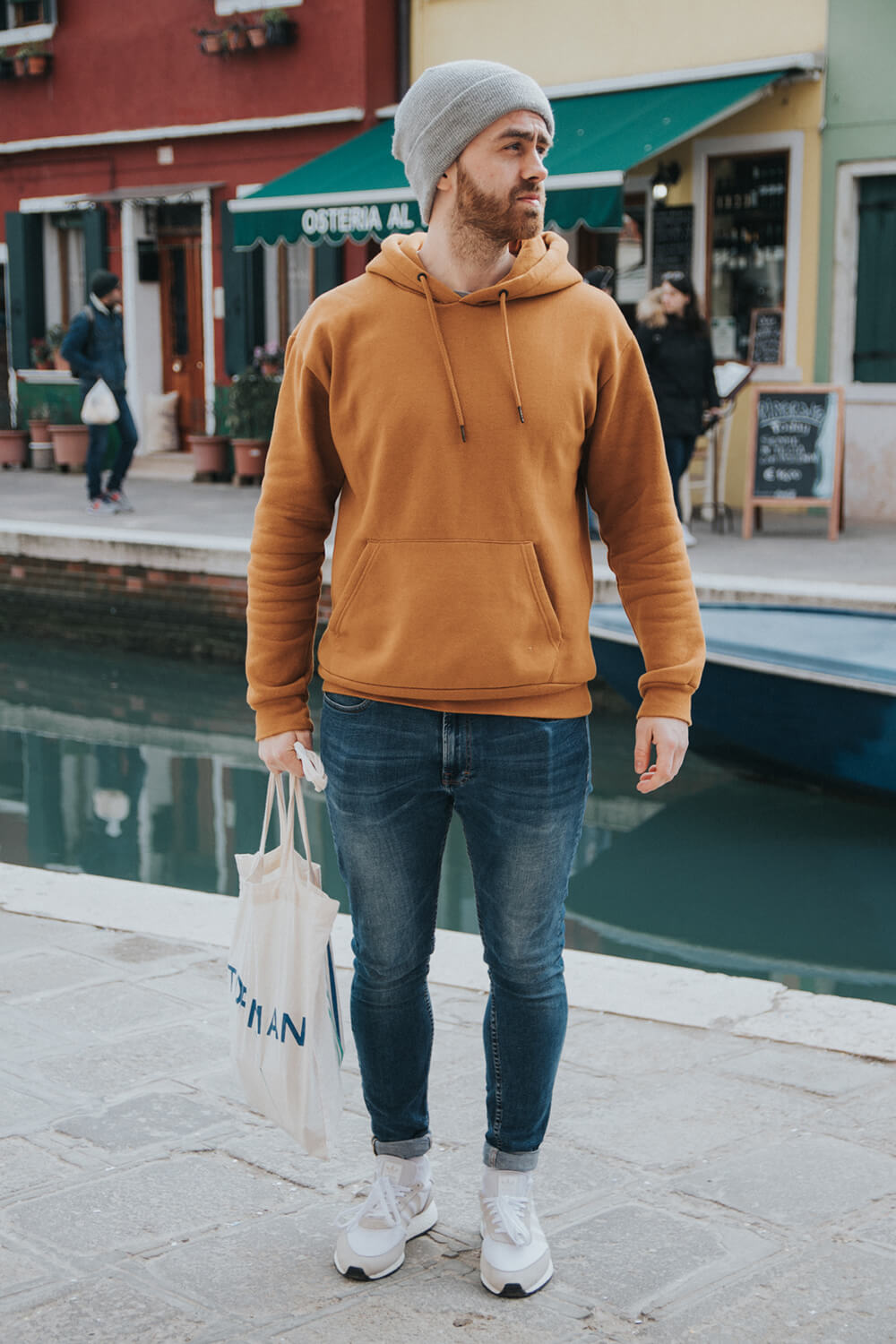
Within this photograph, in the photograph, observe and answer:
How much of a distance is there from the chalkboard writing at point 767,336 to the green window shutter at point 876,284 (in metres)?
0.55

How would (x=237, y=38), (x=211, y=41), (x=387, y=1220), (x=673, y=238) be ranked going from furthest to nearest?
(x=211, y=41)
(x=237, y=38)
(x=673, y=238)
(x=387, y=1220)

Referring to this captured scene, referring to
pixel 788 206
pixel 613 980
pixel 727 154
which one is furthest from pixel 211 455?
pixel 613 980

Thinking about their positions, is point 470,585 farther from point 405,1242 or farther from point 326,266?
point 326,266

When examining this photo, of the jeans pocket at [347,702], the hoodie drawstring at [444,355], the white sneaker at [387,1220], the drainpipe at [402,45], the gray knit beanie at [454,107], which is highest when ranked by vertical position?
the drainpipe at [402,45]

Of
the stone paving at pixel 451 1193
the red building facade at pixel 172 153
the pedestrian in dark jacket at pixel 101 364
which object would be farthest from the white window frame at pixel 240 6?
the stone paving at pixel 451 1193

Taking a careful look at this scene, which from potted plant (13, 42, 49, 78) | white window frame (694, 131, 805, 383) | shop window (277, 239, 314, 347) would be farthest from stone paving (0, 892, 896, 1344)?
potted plant (13, 42, 49, 78)

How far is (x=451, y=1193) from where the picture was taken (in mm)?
2615

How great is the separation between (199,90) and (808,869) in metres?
11.6

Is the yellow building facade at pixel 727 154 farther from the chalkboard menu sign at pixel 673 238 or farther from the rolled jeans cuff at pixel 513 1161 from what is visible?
the rolled jeans cuff at pixel 513 1161

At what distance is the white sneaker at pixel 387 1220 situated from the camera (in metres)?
2.32

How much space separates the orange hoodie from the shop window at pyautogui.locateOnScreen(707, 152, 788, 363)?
393 inches

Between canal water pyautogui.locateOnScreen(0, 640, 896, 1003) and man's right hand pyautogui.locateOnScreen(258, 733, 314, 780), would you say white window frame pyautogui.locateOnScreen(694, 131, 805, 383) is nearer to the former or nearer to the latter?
canal water pyautogui.locateOnScreen(0, 640, 896, 1003)

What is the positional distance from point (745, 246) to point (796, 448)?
2095 millimetres

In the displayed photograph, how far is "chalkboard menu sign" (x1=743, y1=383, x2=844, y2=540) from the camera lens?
1054cm
